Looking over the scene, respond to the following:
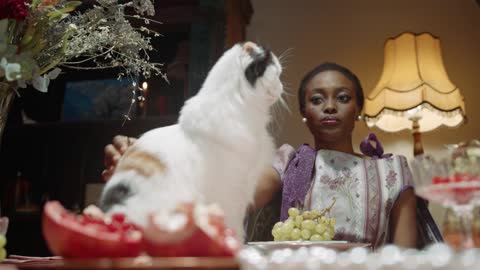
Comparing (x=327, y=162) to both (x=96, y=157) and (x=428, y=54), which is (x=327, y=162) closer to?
(x=428, y=54)

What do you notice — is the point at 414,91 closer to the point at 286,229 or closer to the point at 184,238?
the point at 286,229

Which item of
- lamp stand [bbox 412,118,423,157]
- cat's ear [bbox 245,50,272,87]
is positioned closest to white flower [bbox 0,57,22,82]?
cat's ear [bbox 245,50,272,87]

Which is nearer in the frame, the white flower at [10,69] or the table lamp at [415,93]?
the white flower at [10,69]

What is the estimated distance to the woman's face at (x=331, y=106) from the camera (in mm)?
1212

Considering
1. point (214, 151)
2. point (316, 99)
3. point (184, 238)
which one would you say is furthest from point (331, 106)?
point (184, 238)

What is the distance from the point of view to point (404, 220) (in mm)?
1116

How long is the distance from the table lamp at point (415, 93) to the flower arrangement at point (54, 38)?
0.80m

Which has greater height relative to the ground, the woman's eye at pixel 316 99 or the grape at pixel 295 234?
the woman's eye at pixel 316 99

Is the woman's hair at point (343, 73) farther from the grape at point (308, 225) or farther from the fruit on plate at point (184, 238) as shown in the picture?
the fruit on plate at point (184, 238)

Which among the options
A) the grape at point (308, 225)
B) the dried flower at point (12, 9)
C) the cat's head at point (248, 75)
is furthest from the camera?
the grape at point (308, 225)

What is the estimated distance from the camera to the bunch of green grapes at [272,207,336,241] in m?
0.94

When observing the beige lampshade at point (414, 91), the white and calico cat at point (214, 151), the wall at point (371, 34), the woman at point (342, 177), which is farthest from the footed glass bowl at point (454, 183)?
the wall at point (371, 34)

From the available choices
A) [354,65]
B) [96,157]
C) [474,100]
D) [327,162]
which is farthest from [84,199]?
[474,100]

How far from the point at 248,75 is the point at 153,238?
35cm
